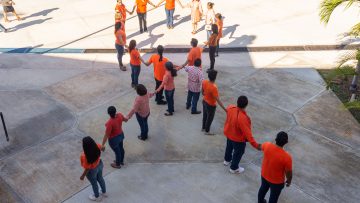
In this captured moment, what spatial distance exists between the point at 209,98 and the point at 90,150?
334 centimetres

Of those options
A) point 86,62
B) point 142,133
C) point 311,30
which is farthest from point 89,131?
point 311,30

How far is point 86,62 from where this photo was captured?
1319 cm

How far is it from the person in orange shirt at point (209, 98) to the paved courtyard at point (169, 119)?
1.36 ft

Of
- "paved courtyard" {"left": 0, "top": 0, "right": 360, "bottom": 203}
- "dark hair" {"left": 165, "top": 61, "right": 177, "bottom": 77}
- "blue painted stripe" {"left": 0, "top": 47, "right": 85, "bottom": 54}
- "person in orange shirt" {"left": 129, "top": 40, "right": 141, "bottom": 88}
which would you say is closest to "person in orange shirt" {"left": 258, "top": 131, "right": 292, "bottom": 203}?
"paved courtyard" {"left": 0, "top": 0, "right": 360, "bottom": 203}

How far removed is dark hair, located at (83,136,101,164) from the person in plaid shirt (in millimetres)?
3645

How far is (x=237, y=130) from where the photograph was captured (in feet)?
23.3

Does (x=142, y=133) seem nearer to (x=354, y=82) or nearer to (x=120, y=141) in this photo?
(x=120, y=141)

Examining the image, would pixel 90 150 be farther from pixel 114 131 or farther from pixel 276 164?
pixel 276 164

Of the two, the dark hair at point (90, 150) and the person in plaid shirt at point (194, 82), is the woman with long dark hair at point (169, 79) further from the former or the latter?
the dark hair at point (90, 150)

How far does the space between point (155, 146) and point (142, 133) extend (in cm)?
46

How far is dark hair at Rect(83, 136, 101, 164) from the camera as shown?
6.14 meters

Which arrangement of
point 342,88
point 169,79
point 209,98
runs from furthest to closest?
point 342,88 < point 169,79 < point 209,98

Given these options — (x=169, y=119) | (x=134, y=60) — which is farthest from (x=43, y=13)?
(x=169, y=119)

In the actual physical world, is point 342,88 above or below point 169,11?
below
